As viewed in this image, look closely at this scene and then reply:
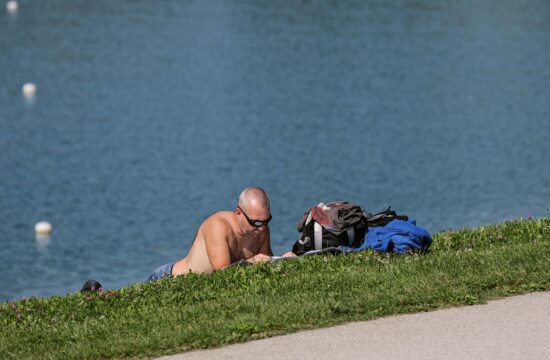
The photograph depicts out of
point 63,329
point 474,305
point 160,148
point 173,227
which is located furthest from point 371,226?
point 160,148

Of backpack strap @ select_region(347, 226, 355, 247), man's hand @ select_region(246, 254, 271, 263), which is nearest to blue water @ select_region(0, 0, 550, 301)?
man's hand @ select_region(246, 254, 271, 263)

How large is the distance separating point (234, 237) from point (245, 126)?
23.8 m

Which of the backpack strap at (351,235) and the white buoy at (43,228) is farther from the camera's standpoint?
the white buoy at (43,228)

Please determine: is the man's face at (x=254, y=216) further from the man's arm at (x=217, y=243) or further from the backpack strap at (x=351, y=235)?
the backpack strap at (x=351, y=235)

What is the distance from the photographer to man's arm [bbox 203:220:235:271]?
36.9 feet

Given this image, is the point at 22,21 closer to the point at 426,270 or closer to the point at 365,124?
the point at 365,124

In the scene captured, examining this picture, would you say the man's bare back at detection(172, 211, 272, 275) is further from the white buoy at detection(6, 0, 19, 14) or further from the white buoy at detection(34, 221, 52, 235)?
the white buoy at detection(6, 0, 19, 14)

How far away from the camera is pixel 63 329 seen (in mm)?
9570

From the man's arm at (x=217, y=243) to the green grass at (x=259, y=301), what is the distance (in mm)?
375

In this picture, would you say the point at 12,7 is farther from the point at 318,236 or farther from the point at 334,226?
the point at 334,226

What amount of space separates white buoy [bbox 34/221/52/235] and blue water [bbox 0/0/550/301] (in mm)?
273

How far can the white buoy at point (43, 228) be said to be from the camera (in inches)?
1005

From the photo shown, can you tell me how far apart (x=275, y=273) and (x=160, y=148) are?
2236 cm

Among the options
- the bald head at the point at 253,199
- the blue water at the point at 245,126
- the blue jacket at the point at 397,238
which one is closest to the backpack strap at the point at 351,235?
the blue jacket at the point at 397,238
